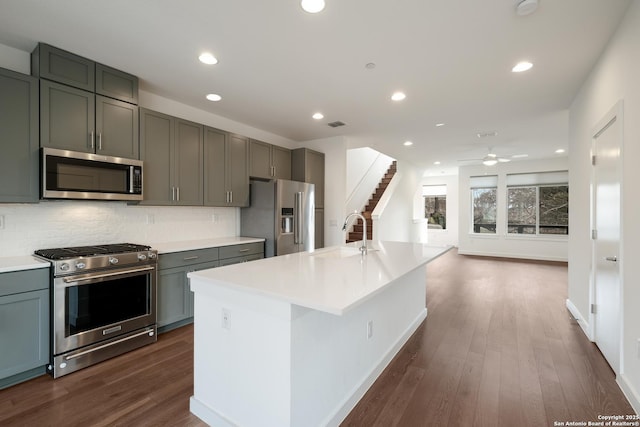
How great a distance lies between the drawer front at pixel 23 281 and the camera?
6.87 ft

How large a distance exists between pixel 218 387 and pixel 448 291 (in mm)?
4094

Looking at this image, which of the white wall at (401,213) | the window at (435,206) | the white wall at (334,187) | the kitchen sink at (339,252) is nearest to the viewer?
the kitchen sink at (339,252)

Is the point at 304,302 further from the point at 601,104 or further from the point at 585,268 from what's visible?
the point at 585,268

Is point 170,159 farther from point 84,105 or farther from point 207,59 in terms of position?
point 207,59

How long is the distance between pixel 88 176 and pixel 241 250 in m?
1.78

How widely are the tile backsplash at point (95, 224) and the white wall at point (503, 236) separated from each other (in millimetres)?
7603

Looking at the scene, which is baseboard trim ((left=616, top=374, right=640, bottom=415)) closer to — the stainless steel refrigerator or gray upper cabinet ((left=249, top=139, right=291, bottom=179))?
the stainless steel refrigerator

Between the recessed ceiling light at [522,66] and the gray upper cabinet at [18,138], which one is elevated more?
the recessed ceiling light at [522,66]

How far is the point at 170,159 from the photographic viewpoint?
333 centimetres

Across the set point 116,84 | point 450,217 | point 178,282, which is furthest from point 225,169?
point 450,217

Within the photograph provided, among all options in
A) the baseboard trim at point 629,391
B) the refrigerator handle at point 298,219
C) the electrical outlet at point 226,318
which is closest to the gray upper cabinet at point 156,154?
the refrigerator handle at point 298,219

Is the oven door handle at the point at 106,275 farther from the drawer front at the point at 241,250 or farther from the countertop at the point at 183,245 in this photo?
the drawer front at the point at 241,250

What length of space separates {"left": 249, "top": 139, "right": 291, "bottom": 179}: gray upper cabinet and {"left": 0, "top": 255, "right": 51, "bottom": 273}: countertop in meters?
2.54

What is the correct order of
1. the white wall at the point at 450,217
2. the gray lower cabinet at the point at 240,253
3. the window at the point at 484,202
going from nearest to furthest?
the gray lower cabinet at the point at 240,253 → the window at the point at 484,202 → the white wall at the point at 450,217
